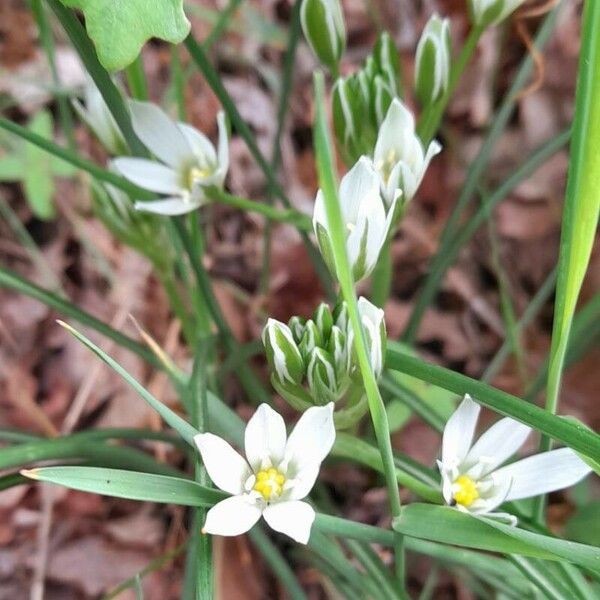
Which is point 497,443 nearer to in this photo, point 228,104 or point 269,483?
point 269,483

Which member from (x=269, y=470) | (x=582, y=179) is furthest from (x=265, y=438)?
(x=582, y=179)

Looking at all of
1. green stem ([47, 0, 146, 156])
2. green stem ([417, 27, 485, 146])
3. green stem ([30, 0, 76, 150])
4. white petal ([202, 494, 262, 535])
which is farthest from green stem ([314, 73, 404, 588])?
green stem ([30, 0, 76, 150])

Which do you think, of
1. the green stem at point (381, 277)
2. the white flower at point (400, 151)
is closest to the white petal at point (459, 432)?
the white flower at point (400, 151)

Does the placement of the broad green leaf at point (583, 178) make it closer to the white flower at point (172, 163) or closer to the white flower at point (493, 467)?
the white flower at point (493, 467)

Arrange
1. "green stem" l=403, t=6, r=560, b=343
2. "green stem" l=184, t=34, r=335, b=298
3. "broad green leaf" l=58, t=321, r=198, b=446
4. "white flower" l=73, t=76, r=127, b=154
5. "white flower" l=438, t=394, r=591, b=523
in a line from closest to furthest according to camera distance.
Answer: "broad green leaf" l=58, t=321, r=198, b=446 < "white flower" l=438, t=394, r=591, b=523 < "green stem" l=184, t=34, r=335, b=298 < "white flower" l=73, t=76, r=127, b=154 < "green stem" l=403, t=6, r=560, b=343

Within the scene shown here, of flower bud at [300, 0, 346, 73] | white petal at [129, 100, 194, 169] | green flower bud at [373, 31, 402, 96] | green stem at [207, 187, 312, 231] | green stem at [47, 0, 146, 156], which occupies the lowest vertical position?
green stem at [47, 0, 146, 156]

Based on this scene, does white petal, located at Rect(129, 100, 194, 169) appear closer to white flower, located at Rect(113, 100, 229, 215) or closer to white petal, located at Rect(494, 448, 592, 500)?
white flower, located at Rect(113, 100, 229, 215)

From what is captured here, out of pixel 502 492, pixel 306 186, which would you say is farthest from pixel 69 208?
pixel 502 492

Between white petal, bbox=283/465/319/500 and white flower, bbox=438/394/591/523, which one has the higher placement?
white flower, bbox=438/394/591/523
